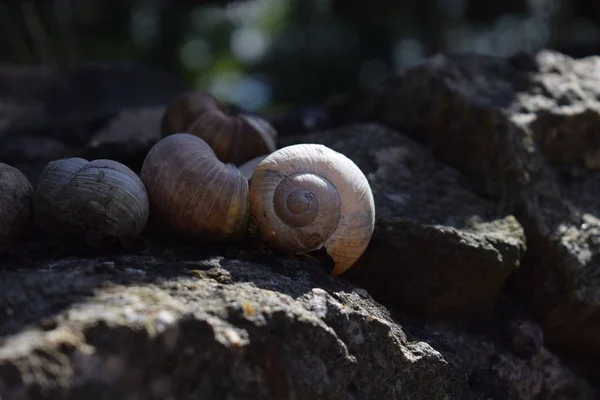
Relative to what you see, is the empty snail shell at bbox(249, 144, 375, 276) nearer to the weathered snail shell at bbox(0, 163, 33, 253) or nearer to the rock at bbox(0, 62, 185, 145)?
the weathered snail shell at bbox(0, 163, 33, 253)

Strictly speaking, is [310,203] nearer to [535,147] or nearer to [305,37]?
[535,147]

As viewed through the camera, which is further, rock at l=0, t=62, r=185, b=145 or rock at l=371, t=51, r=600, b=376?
rock at l=0, t=62, r=185, b=145

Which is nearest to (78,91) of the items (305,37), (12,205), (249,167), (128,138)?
(128,138)

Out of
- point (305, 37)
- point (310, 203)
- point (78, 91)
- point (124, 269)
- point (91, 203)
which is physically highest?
point (310, 203)

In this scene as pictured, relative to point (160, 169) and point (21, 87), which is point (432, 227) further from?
point (21, 87)

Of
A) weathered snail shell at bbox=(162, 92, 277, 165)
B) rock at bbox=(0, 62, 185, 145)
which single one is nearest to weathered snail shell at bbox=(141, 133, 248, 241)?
weathered snail shell at bbox=(162, 92, 277, 165)
